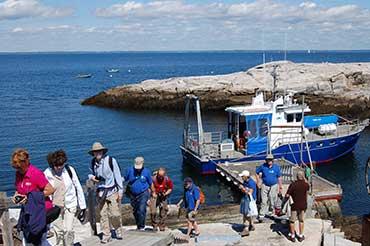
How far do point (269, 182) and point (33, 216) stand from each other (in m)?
6.98

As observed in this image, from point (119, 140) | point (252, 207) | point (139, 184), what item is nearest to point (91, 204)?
point (139, 184)

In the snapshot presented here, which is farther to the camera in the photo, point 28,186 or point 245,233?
point 245,233

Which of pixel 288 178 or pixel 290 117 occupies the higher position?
pixel 290 117

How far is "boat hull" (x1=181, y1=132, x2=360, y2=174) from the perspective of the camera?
26547mm

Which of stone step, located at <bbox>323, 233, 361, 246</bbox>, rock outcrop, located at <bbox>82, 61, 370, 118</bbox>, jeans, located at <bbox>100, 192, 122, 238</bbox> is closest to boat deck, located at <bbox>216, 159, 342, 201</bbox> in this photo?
stone step, located at <bbox>323, 233, 361, 246</bbox>

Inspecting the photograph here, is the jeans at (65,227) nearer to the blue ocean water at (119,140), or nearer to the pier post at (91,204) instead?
the pier post at (91,204)

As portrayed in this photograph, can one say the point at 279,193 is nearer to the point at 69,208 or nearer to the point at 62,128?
the point at 69,208

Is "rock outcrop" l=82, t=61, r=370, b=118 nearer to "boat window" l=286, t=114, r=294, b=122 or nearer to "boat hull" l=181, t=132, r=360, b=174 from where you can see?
"boat hull" l=181, t=132, r=360, b=174

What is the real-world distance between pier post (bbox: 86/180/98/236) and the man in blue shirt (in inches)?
179

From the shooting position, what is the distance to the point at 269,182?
12.3 m

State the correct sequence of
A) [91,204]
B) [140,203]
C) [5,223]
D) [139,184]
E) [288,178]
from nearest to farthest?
[5,223]
[91,204]
[139,184]
[140,203]
[288,178]

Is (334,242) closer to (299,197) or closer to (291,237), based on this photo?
(291,237)

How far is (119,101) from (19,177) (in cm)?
5455

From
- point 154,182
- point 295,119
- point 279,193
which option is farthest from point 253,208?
point 295,119
